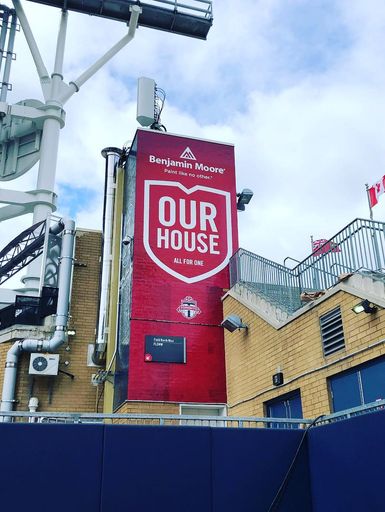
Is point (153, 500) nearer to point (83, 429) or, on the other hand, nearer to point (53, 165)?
point (83, 429)

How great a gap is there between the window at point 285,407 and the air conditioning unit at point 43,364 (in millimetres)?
6380

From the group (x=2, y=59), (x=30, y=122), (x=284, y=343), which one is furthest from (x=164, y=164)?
(x=2, y=59)

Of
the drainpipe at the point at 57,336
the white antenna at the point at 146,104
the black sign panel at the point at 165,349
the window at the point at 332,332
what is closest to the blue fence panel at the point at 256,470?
the window at the point at 332,332

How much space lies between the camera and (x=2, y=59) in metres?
25.8

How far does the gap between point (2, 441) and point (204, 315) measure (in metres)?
8.21

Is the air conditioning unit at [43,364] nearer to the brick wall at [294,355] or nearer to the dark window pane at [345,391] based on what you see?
the brick wall at [294,355]

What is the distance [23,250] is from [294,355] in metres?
12.3

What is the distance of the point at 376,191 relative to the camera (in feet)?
35.1

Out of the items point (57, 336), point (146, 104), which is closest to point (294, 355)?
point (57, 336)

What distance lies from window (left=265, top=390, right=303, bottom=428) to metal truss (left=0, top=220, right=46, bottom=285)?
10247 mm

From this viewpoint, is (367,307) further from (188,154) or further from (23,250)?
(23,250)

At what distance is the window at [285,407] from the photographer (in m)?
9.88

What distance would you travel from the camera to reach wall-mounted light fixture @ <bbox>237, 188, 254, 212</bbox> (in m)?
17.3

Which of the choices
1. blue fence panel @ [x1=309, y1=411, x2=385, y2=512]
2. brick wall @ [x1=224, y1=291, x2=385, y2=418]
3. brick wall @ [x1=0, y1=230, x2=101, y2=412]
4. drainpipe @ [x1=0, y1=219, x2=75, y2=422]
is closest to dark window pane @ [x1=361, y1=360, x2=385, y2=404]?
brick wall @ [x1=224, y1=291, x2=385, y2=418]
